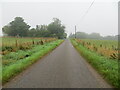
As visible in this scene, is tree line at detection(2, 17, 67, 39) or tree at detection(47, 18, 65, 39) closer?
tree line at detection(2, 17, 67, 39)

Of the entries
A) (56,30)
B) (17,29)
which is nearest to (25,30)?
(17,29)

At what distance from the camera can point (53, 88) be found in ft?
19.1

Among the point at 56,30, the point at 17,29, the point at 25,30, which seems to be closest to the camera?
the point at 17,29

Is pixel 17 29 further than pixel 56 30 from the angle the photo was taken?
No

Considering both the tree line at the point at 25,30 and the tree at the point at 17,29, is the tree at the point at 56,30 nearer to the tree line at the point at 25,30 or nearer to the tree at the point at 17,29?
the tree line at the point at 25,30

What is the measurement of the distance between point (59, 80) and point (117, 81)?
7.88 ft

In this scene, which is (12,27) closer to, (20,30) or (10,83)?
(20,30)

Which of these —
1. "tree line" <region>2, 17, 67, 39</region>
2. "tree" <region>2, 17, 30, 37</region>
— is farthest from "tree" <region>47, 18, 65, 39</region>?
"tree" <region>2, 17, 30, 37</region>

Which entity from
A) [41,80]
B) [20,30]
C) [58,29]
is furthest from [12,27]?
[41,80]

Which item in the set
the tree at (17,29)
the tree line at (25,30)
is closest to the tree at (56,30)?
the tree line at (25,30)

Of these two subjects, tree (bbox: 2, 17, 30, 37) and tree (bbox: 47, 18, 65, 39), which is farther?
tree (bbox: 47, 18, 65, 39)

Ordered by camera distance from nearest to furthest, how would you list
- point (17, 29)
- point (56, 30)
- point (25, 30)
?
point (17, 29) → point (25, 30) → point (56, 30)

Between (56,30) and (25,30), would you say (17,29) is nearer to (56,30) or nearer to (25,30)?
(25,30)

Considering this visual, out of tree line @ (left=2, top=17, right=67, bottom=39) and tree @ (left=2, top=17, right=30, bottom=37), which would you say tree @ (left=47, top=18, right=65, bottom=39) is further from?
tree @ (left=2, top=17, right=30, bottom=37)
